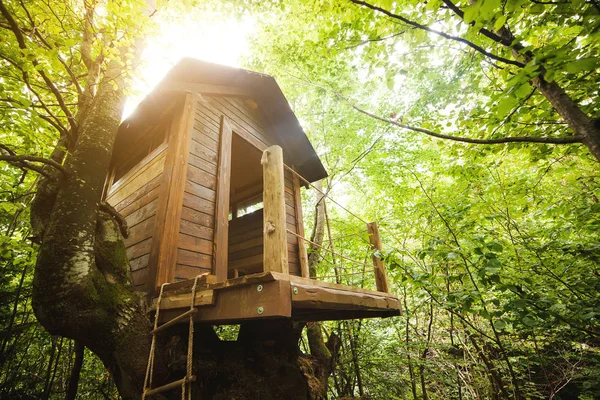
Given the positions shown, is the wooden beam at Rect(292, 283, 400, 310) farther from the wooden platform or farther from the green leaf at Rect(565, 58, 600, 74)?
the green leaf at Rect(565, 58, 600, 74)

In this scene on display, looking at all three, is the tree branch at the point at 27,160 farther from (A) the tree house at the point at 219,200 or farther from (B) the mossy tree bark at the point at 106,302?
(A) the tree house at the point at 219,200

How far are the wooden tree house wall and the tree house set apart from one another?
0.05 feet

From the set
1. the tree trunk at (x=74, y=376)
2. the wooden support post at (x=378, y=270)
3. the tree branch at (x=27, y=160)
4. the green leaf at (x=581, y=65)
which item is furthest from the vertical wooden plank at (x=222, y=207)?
the green leaf at (x=581, y=65)

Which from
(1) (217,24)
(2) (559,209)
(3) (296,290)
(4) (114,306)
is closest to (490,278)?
(3) (296,290)

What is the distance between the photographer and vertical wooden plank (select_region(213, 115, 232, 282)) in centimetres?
368

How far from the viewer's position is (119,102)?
3568 mm

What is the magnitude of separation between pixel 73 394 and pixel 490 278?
22.6 feet

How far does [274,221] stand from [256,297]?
64 cm

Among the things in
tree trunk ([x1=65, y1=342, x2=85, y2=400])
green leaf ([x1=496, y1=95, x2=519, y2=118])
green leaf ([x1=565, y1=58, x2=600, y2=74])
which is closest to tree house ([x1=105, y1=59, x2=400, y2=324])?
green leaf ([x1=496, y1=95, x2=519, y2=118])

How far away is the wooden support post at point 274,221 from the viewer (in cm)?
220

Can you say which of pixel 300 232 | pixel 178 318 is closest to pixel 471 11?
pixel 178 318

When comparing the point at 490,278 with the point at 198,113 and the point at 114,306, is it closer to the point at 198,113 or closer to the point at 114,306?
the point at 114,306

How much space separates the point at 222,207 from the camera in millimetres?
4000

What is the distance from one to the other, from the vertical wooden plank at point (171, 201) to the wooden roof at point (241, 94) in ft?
1.15
